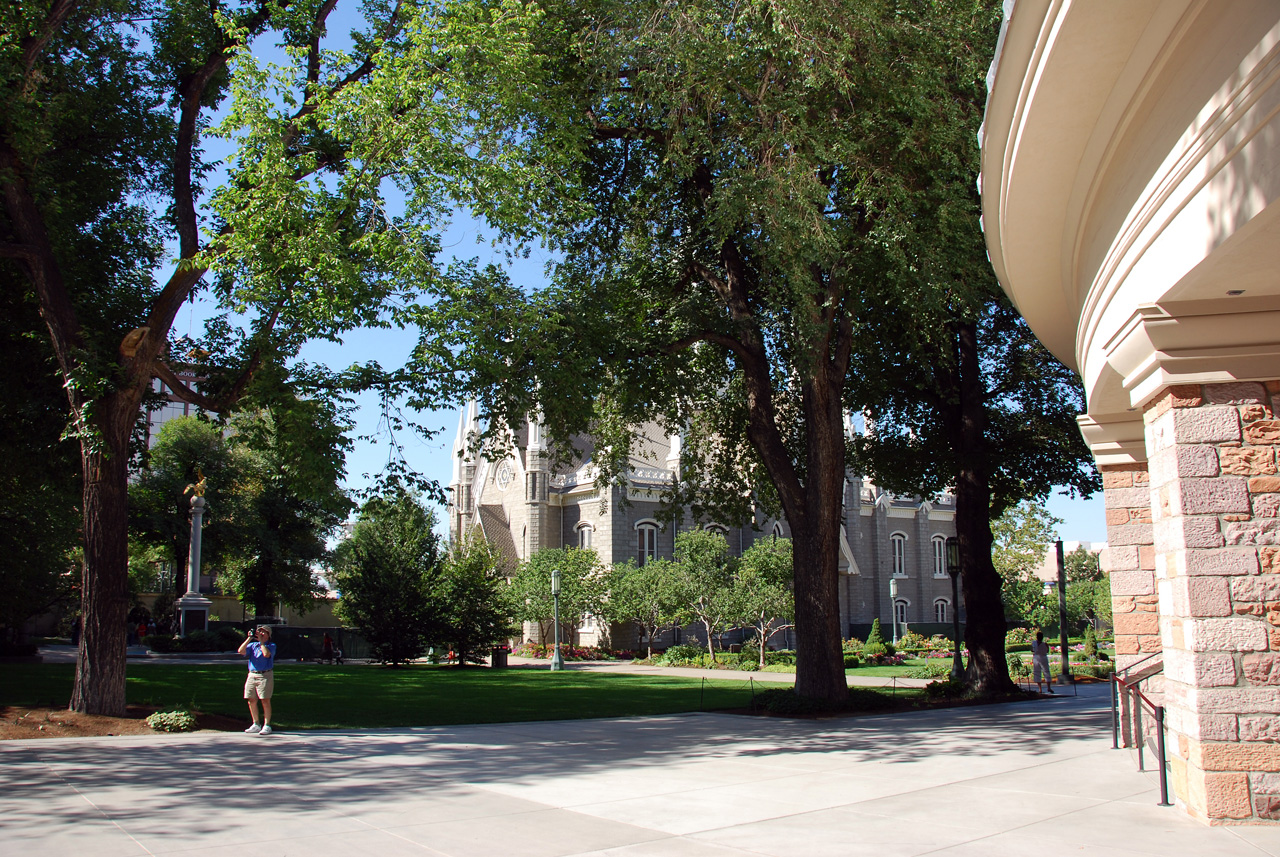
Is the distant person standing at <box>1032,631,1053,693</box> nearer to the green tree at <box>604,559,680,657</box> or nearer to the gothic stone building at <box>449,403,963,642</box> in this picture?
the gothic stone building at <box>449,403,963,642</box>

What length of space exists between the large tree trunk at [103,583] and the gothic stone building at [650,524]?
2436 centimetres

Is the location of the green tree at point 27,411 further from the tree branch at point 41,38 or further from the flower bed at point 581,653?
the flower bed at point 581,653

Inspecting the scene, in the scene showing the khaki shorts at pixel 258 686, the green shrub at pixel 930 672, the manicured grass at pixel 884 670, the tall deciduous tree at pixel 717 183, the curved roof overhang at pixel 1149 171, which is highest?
the tall deciduous tree at pixel 717 183

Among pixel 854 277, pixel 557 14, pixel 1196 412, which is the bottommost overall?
pixel 1196 412

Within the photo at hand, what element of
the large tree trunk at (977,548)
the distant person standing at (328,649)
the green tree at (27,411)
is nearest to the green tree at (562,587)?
the distant person standing at (328,649)

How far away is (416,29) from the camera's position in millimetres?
13328

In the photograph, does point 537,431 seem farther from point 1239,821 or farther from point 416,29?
point 1239,821

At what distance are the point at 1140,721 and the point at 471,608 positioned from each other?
2777 cm

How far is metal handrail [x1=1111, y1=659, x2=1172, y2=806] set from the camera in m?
7.45

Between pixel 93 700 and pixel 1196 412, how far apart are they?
1431 centimetres

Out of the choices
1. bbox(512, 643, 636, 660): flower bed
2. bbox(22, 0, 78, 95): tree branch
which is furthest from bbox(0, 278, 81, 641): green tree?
bbox(512, 643, 636, 660): flower bed

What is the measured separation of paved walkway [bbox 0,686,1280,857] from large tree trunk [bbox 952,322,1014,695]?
7033 millimetres

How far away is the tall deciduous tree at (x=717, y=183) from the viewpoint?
1334 centimetres

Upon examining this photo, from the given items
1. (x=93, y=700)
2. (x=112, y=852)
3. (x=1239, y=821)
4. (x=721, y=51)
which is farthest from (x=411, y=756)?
(x=721, y=51)
